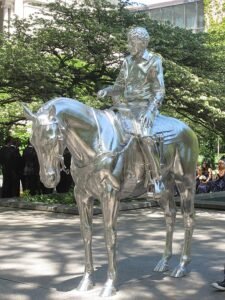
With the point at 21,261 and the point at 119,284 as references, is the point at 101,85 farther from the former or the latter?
the point at 119,284

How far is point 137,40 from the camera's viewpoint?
20.9 feet

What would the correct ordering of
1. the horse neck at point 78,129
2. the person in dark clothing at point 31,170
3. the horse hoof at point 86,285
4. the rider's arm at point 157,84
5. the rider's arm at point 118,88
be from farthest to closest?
the person in dark clothing at point 31,170 < the rider's arm at point 118,88 < the rider's arm at point 157,84 < the horse hoof at point 86,285 < the horse neck at point 78,129

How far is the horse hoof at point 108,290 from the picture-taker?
19.0 ft

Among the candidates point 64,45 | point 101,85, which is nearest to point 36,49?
point 64,45

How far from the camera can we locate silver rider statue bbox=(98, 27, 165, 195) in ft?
20.7

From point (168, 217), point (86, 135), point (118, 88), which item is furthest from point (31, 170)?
point (86, 135)

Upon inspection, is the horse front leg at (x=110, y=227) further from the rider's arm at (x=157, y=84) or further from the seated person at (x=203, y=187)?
the seated person at (x=203, y=187)

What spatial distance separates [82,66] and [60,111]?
1047cm

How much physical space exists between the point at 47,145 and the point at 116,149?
966mm

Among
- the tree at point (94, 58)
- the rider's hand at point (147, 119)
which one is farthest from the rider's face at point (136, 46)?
the tree at point (94, 58)

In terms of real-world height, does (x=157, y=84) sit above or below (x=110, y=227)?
above

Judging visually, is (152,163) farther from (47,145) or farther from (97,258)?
(97,258)

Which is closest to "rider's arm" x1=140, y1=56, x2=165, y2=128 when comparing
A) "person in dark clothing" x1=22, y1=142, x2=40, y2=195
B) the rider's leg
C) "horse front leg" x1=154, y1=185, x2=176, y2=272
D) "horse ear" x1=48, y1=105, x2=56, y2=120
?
the rider's leg

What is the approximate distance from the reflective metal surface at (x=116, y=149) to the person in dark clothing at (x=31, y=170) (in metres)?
9.54
